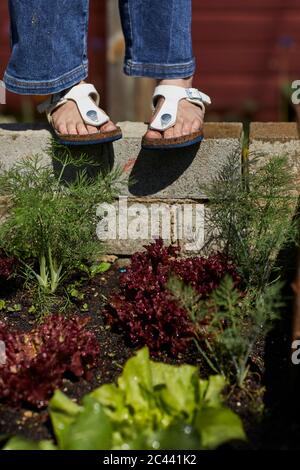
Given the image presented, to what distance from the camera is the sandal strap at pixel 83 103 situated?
3.53 metres

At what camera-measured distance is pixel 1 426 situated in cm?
271

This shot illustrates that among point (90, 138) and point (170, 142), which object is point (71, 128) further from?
point (170, 142)

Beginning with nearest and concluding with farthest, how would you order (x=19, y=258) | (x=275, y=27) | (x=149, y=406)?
(x=149, y=406), (x=19, y=258), (x=275, y=27)

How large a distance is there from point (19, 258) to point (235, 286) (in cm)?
96

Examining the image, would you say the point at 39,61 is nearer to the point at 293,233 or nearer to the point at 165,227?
the point at 165,227

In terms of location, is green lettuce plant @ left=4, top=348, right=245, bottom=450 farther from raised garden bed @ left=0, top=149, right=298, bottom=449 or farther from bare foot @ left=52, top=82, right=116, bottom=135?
bare foot @ left=52, top=82, right=116, bottom=135

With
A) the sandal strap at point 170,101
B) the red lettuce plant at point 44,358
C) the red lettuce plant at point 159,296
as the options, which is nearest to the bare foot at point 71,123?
the sandal strap at point 170,101

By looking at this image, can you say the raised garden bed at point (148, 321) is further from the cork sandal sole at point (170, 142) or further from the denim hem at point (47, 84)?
the denim hem at point (47, 84)

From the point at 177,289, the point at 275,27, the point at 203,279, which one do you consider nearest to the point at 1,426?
the point at 177,289

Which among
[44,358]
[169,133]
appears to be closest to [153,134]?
A: [169,133]

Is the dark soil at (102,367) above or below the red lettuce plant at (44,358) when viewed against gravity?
below

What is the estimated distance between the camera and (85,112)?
140 inches

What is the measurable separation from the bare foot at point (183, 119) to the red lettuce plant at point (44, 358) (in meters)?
0.91

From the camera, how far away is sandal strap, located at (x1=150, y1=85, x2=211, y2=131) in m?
3.48
